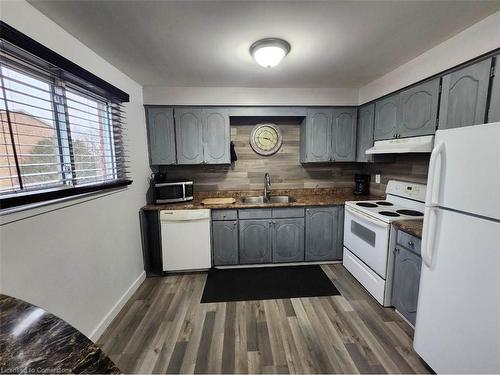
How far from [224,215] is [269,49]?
1821mm

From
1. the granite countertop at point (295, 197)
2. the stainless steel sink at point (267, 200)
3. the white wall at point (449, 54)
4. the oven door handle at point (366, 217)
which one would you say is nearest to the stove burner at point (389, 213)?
the oven door handle at point (366, 217)

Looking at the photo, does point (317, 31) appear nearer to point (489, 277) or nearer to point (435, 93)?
point (435, 93)

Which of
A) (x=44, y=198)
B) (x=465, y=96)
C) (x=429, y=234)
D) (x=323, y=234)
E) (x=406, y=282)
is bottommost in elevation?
(x=406, y=282)

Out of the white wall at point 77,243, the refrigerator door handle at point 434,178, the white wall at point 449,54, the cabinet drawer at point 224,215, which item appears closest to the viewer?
the white wall at point 77,243

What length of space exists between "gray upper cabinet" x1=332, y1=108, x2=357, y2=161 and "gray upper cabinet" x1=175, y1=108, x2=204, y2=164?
1841mm

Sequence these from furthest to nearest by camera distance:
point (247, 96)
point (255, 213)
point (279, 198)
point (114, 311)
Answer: point (279, 198), point (247, 96), point (255, 213), point (114, 311)

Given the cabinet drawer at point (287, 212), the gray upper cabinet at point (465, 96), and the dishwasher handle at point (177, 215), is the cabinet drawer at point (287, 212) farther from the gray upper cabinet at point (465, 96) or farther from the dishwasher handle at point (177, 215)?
the gray upper cabinet at point (465, 96)

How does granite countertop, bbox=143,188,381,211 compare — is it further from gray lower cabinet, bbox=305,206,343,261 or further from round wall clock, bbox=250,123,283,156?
round wall clock, bbox=250,123,283,156

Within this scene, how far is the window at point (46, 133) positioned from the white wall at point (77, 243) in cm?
14

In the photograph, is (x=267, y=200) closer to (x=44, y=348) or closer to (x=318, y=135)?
(x=318, y=135)

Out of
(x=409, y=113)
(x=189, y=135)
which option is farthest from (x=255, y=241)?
(x=409, y=113)

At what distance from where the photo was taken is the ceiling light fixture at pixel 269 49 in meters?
1.62

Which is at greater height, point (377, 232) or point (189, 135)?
point (189, 135)

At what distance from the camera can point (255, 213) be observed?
2646 mm
